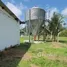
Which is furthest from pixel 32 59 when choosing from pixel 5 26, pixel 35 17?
pixel 35 17

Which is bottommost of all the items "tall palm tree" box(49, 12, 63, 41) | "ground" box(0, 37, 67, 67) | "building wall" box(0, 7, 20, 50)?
"ground" box(0, 37, 67, 67)

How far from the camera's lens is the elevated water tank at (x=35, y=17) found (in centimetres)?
2436

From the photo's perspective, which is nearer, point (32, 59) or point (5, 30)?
point (32, 59)

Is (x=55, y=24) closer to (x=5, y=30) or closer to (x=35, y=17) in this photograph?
(x=35, y=17)

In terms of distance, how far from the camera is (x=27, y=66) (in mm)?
6160

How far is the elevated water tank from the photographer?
24.4 m

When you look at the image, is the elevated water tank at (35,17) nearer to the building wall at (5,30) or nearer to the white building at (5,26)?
the white building at (5,26)

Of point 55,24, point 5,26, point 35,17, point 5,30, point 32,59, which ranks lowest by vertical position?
point 32,59

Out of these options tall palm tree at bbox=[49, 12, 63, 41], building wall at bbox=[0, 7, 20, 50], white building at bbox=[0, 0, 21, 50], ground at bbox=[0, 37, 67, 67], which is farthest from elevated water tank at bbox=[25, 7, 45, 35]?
ground at bbox=[0, 37, 67, 67]

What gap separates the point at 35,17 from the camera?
2442cm

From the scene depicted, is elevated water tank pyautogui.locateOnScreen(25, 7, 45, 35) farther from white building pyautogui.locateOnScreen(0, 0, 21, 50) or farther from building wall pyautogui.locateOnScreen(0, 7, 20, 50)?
building wall pyautogui.locateOnScreen(0, 7, 20, 50)

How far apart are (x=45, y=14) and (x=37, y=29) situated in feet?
8.35

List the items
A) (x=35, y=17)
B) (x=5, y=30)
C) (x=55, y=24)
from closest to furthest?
(x=5, y=30)
(x=35, y=17)
(x=55, y=24)

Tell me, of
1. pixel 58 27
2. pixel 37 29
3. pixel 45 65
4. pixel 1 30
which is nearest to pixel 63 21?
pixel 58 27
